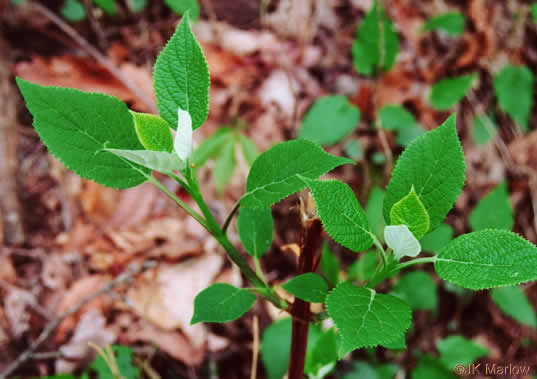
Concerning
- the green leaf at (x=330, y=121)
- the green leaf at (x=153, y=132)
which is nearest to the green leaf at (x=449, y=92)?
the green leaf at (x=330, y=121)

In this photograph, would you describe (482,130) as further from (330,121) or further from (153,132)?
(153,132)

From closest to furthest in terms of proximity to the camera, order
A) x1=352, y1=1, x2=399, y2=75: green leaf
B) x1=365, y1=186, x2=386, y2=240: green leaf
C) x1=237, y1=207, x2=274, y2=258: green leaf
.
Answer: x1=237, y1=207, x2=274, y2=258: green leaf → x1=365, y1=186, x2=386, y2=240: green leaf → x1=352, y1=1, x2=399, y2=75: green leaf

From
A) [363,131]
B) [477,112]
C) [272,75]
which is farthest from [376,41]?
[477,112]

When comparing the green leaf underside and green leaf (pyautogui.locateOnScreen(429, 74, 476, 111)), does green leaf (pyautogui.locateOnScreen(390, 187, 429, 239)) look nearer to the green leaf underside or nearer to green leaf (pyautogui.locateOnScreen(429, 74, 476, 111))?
the green leaf underside

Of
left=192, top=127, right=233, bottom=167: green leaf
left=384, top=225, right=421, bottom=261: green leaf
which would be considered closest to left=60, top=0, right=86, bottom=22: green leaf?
left=192, top=127, right=233, bottom=167: green leaf

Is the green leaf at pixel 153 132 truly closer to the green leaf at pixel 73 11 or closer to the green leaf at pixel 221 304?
the green leaf at pixel 221 304

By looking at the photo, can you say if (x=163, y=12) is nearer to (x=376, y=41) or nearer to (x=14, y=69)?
(x=14, y=69)

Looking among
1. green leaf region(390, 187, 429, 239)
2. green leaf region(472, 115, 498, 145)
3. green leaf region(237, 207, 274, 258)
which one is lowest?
green leaf region(472, 115, 498, 145)
